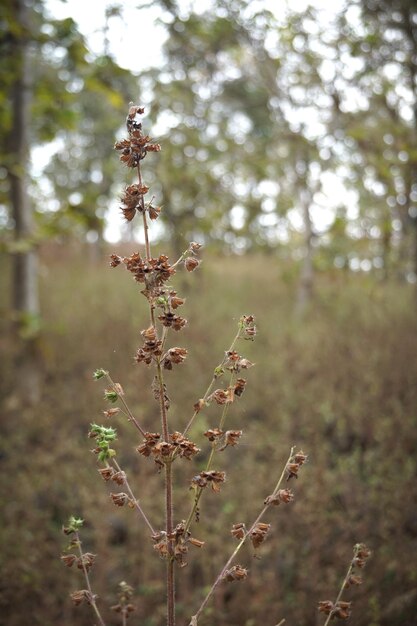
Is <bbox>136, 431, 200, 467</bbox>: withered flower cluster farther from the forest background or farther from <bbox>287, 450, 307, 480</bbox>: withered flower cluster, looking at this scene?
the forest background

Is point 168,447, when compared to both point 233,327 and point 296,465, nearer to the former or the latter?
point 296,465

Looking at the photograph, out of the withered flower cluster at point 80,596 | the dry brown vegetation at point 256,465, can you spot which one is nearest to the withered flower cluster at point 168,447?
the dry brown vegetation at point 256,465

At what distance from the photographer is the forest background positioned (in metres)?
3.25

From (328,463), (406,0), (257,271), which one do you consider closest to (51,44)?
(406,0)

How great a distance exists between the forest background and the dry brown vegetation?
0.02 metres

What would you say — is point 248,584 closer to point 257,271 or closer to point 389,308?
point 389,308

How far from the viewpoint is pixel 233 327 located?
23.6ft

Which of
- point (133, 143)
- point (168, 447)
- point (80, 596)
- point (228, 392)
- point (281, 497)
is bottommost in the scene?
point (80, 596)

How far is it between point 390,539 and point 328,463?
1133 mm

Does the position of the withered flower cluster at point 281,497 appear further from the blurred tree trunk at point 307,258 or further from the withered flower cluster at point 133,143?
the blurred tree trunk at point 307,258

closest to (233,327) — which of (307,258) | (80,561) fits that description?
(307,258)

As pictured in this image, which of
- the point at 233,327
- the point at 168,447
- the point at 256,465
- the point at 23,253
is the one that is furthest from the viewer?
the point at 233,327

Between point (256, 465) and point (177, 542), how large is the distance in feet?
9.71

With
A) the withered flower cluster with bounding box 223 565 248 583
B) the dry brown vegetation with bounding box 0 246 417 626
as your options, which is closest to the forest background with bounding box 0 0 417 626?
the dry brown vegetation with bounding box 0 246 417 626
